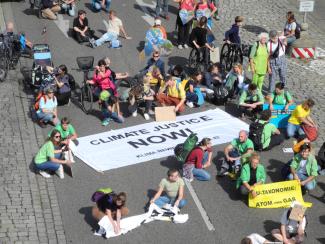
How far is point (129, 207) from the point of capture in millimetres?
13945

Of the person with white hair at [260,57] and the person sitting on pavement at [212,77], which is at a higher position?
the person with white hair at [260,57]

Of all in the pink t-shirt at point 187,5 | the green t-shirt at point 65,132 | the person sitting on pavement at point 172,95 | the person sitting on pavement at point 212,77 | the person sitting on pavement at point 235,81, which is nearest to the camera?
the green t-shirt at point 65,132

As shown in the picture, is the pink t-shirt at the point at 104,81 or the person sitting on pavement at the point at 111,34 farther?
the person sitting on pavement at the point at 111,34

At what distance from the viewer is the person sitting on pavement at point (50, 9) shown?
80.2 ft

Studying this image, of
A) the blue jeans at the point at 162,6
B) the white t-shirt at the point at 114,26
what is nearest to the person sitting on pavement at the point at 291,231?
the white t-shirt at the point at 114,26

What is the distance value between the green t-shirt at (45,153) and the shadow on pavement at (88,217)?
1.53 m

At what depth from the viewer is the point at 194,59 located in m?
20.9

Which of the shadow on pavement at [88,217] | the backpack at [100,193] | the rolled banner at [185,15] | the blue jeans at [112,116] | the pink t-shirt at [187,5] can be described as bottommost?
the shadow on pavement at [88,217]

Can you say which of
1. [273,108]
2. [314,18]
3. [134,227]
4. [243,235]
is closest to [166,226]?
[134,227]

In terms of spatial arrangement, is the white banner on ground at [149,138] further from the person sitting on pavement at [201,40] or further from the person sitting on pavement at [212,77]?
the person sitting on pavement at [201,40]

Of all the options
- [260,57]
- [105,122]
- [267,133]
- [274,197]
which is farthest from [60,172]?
[260,57]

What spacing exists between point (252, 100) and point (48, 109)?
5.10 m

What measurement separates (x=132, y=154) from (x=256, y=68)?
4.67 m

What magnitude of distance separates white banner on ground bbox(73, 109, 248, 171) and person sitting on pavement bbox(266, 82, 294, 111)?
887mm
